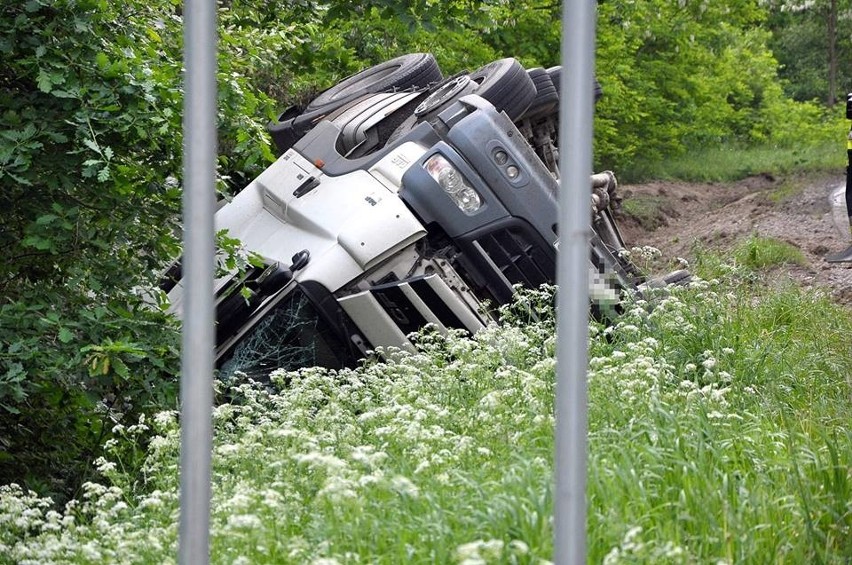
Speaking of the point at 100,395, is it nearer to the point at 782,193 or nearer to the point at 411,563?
the point at 411,563

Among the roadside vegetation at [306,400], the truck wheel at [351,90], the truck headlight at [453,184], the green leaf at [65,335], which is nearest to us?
the roadside vegetation at [306,400]

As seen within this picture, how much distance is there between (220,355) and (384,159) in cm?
166

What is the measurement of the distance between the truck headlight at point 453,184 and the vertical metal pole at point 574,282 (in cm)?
534

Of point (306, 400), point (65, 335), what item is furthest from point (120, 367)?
point (306, 400)

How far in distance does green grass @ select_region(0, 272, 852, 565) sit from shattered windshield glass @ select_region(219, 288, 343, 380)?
1.18 m

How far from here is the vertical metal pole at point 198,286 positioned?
3416mm

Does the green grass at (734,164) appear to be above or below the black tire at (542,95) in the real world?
below

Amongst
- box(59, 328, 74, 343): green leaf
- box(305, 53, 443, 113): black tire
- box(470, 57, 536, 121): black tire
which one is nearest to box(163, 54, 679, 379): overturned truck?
box(470, 57, 536, 121): black tire

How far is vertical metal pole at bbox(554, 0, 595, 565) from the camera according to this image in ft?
10.3

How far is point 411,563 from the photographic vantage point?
3965 mm

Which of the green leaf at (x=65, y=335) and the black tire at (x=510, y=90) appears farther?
the black tire at (x=510, y=90)

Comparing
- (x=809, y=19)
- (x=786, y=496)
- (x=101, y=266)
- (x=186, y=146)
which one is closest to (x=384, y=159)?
(x=101, y=266)

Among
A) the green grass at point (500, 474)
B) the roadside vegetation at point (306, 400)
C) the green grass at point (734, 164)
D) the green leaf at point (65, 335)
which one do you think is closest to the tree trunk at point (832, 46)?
the green grass at point (734, 164)

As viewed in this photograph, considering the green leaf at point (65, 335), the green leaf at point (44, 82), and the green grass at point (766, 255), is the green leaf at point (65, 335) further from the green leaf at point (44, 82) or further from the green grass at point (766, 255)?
the green grass at point (766, 255)
